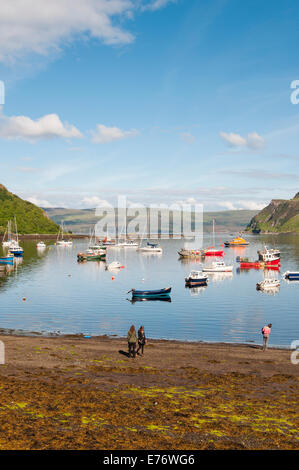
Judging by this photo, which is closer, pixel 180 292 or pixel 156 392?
pixel 156 392

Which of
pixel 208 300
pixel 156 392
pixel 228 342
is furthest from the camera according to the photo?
pixel 208 300

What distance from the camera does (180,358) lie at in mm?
33969

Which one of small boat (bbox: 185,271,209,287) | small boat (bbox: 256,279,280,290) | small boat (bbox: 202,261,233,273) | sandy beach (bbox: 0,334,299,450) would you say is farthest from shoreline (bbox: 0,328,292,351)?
small boat (bbox: 202,261,233,273)

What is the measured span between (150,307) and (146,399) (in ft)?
149

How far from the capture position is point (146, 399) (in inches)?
902

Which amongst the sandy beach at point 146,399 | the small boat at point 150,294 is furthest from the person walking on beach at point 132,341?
the small boat at point 150,294

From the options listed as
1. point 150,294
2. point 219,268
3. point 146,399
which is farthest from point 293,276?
point 146,399

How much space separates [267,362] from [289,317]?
92.8ft

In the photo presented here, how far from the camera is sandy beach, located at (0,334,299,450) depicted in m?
17.8

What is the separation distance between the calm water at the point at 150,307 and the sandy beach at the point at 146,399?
1392cm

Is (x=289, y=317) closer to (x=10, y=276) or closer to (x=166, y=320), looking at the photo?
(x=166, y=320)

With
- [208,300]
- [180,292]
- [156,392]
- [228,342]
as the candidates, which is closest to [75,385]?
[156,392]

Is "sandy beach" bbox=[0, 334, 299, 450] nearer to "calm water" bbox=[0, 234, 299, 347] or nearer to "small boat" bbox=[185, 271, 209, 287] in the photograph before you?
"calm water" bbox=[0, 234, 299, 347]

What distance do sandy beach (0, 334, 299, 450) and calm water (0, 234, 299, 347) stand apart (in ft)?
45.7
